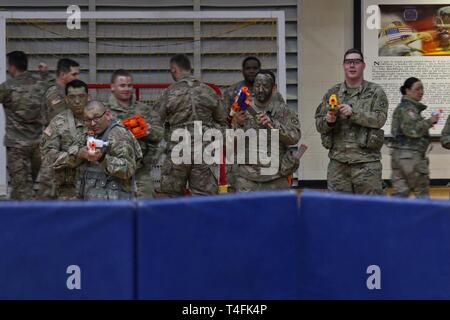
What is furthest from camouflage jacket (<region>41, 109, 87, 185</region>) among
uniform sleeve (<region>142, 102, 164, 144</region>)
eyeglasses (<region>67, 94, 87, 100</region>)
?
uniform sleeve (<region>142, 102, 164, 144</region>)

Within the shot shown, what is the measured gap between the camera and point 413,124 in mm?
9469

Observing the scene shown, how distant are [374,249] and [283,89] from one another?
753 centimetres

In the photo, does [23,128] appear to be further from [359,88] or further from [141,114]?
[359,88]

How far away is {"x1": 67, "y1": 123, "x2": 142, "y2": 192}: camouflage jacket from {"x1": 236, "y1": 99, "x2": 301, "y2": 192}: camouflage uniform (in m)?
1.72

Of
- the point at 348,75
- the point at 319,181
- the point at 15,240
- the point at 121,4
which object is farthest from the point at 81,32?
the point at 15,240

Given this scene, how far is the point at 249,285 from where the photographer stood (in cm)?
505

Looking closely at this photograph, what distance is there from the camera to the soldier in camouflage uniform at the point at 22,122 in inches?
399

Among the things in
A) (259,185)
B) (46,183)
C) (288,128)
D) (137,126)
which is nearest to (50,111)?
(46,183)

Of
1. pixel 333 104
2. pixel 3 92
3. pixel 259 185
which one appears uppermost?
pixel 3 92

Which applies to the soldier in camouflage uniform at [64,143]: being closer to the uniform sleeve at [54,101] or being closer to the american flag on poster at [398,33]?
the uniform sleeve at [54,101]

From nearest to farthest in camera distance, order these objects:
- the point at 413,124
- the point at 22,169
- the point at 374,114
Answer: the point at 374,114, the point at 413,124, the point at 22,169

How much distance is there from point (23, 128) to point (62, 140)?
2791mm

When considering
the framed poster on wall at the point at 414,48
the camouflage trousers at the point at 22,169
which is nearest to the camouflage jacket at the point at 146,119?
the camouflage trousers at the point at 22,169

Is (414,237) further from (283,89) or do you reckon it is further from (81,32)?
(81,32)
